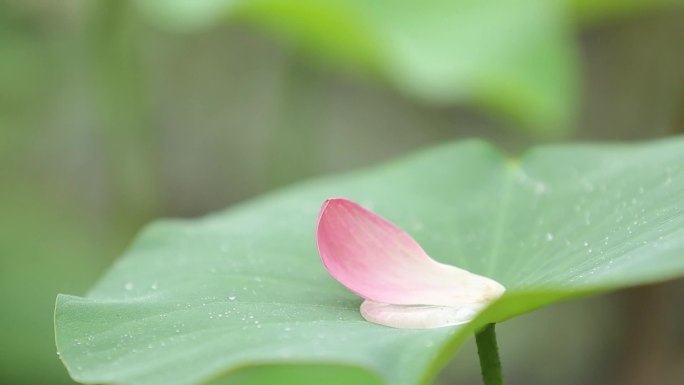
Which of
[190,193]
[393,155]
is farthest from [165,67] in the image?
[393,155]

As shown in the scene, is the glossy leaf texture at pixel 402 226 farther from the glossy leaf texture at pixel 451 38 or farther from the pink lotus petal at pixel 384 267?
the glossy leaf texture at pixel 451 38

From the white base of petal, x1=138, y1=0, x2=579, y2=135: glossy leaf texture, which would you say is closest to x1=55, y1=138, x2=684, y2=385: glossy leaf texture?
the white base of petal

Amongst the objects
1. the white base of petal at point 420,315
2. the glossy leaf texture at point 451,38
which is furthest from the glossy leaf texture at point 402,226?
the glossy leaf texture at point 451,38

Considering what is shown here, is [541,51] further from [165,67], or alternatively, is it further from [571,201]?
[165,67]

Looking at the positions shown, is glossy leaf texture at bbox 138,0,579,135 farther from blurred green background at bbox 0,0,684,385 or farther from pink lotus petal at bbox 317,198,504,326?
pink lotus petal at bbox 317,198,504,326

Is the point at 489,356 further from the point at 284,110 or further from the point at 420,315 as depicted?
the point at 284,110

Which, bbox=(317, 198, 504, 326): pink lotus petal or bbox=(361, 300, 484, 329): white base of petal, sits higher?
bbox=(317, 198, 504, 326): pink lotus petal

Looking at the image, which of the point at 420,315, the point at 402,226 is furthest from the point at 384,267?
the point at 402,226
